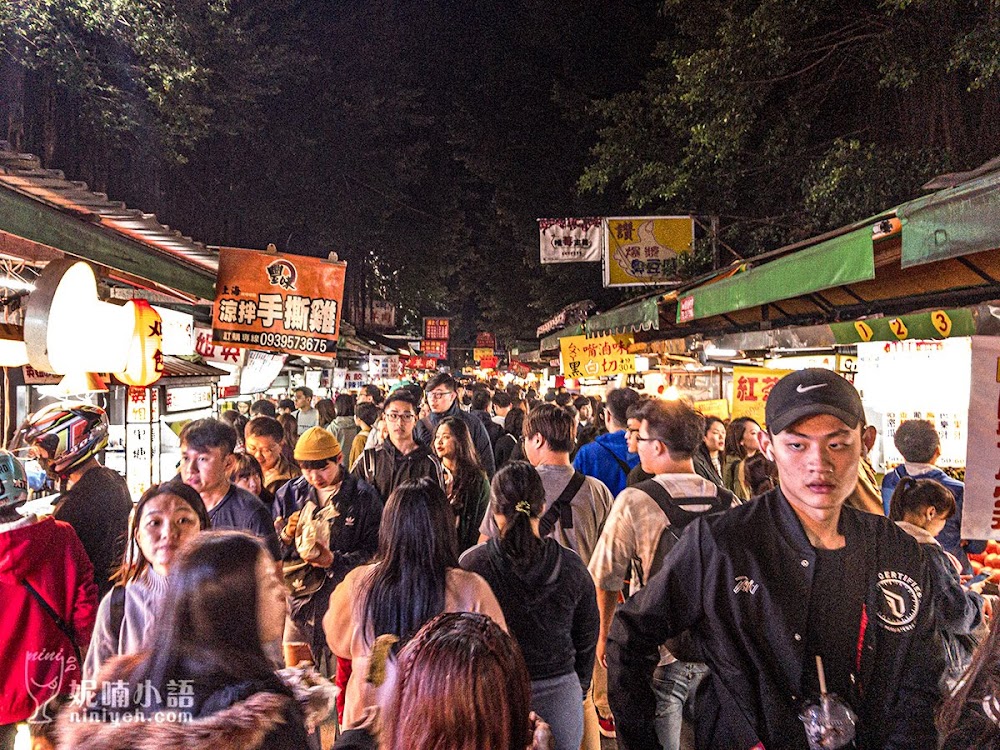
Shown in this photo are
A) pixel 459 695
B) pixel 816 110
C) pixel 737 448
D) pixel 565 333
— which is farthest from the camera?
pixel 565 333

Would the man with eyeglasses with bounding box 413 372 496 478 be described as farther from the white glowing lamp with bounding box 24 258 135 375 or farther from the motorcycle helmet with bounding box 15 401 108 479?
the motorcycle helmet with bounding box 15 401 108 479

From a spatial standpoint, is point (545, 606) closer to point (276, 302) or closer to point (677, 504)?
point (677, 504)

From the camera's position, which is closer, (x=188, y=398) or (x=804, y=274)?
(x=804, y=274)

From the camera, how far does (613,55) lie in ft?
71.4

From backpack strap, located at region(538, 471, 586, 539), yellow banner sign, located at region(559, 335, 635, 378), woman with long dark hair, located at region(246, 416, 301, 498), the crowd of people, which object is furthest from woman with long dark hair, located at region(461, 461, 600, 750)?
yellow banner sign, located at region(559, 335, 635, 378)

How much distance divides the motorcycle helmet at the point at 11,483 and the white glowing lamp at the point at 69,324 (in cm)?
97

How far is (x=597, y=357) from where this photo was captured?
13562mm

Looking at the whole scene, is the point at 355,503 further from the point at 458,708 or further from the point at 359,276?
the point at 359,276

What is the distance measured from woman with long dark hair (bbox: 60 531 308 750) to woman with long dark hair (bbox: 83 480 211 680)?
1086mm

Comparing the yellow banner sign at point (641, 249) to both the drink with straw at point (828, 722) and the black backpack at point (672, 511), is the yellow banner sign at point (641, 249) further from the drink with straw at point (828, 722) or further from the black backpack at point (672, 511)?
the drink with straw at point (828, 722)

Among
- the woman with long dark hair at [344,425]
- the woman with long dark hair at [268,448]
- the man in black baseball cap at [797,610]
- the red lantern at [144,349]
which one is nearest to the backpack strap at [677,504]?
the man in black baseball cap at [797,610]

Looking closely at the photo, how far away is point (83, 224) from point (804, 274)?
5.15 metres

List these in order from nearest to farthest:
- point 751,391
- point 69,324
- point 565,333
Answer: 1. point 69,324
2. point 751,391
3. point 565,333

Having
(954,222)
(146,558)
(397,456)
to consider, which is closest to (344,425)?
(397,456)
